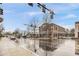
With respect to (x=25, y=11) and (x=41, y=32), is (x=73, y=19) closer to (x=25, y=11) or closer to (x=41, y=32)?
(x=41, y=32)

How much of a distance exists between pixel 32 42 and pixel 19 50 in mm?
161

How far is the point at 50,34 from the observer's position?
94.2 inches

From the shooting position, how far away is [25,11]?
236 cm

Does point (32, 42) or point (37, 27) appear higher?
point (37, 27)

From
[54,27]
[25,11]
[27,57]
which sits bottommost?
[27,57]

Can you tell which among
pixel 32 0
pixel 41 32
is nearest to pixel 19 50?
pixel 41 32

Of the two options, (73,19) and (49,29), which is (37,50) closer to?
(49,29)

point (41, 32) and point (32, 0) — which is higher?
point (32, 0)

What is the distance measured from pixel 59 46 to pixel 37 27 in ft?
1.01

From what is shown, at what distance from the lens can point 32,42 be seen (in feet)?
7.84

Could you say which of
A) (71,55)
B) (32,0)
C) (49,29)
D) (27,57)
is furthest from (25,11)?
(71,55)

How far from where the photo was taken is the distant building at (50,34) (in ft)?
7.78

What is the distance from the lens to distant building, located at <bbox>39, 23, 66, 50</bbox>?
7.78 ft

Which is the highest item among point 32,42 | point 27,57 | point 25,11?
point 25,11
